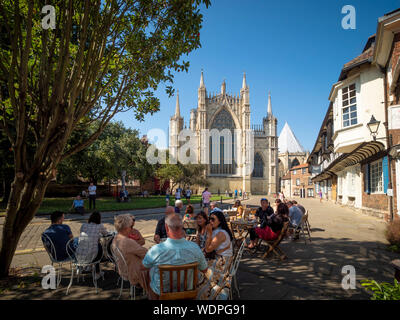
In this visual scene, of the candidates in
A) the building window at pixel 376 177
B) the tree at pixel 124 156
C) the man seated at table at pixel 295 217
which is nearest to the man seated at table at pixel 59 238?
the man seated at table at pixel 295 217

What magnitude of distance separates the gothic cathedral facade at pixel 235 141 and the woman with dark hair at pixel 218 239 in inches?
1757

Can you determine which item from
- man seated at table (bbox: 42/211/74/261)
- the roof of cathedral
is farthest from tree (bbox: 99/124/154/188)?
the roof of cathedral

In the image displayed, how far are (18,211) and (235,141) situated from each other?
48.9 metres

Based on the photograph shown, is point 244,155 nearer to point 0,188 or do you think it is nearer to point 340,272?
point 0,188

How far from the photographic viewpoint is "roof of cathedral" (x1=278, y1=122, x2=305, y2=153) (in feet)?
287

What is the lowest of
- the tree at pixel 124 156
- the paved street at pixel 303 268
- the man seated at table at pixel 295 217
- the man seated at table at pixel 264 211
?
the paved street at pixel 303 268

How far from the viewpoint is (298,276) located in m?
4.33

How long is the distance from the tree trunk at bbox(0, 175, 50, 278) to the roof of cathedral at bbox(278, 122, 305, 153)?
90415 millimetres

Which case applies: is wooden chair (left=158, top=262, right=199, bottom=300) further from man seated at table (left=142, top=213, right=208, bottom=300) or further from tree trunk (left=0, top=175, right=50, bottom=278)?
tree trunk (left=0, top=175, right=50, bottom=278)

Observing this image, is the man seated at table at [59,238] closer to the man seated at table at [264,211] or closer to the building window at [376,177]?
the man seated at table at [264,211]

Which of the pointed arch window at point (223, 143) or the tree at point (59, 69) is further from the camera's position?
the pointed arch window at point (223, 143)

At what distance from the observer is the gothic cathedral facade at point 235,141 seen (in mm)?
49250
